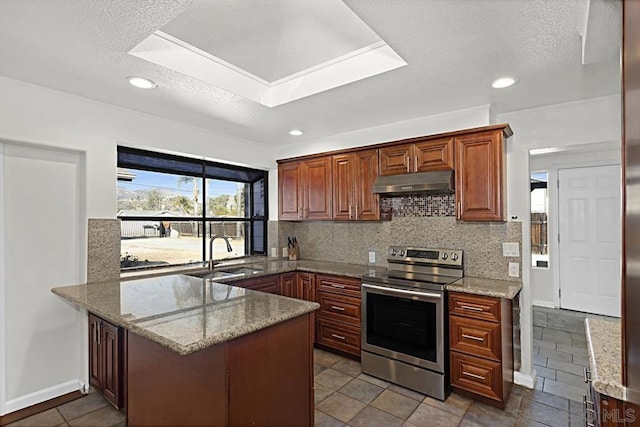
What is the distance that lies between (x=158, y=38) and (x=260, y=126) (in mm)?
1494

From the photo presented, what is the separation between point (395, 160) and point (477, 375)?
199cm

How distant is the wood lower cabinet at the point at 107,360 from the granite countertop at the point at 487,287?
2505 millimetres

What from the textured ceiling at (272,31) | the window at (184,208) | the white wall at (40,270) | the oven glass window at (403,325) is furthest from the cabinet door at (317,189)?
the white wall at (40,270)

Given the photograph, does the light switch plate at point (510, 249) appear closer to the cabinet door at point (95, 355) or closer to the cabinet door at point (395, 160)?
the cabinet door at point (395, 160)

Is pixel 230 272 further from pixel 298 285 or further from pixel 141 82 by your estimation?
pixel 141 82

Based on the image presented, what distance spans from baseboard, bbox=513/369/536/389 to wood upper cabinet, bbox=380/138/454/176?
1895 mm

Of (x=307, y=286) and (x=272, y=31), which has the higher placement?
(x=272, y=31)

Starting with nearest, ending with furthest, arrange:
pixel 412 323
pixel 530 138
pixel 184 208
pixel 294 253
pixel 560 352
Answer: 1. pixel 412 323
2. pixel 530 138
3. pixel 560 352
4. pixel 184 208
5. pixel 294 253

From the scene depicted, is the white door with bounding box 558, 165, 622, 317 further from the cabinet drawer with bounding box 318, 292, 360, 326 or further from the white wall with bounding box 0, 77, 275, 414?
the white wall with bounding box 0, 77, 275, 414

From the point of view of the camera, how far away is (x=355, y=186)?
3.73 m

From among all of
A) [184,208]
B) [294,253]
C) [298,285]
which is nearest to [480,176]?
[298,285]

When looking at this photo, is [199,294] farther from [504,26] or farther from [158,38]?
[504,26]

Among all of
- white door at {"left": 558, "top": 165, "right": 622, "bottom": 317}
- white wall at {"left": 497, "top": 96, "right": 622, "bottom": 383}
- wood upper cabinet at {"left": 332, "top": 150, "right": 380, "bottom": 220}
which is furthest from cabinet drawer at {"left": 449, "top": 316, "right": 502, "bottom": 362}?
white door at {"left": 558, "top": 165, "right": 622, "bottom": 317}

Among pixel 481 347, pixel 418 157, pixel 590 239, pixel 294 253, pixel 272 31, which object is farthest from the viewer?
pixel 590 239
